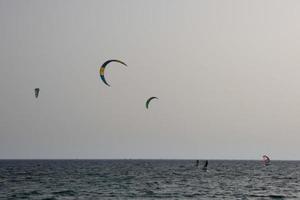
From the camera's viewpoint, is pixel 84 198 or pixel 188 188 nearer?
pixel 84 198

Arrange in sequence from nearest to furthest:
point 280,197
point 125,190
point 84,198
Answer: point 84,198 < point 280,197 < point 125,190

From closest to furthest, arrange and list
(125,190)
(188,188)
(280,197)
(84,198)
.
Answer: (84,198)
(280,197)
(125,190)
(188,188)

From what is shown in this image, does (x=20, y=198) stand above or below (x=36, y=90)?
below

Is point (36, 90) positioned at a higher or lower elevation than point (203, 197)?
higher

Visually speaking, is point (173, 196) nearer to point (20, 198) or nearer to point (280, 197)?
point (280, 197)

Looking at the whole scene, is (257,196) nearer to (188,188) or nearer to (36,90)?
(188,188)

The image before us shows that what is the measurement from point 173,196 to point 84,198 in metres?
7.39

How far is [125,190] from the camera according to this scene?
182 feet

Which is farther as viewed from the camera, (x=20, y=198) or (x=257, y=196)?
(x=257, y=196)

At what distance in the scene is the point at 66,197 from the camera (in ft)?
160

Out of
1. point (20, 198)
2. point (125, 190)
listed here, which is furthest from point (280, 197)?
point (20, 198)

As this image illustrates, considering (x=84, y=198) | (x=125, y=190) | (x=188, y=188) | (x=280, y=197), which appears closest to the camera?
(x=84, y=198)

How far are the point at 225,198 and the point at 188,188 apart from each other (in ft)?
33.4

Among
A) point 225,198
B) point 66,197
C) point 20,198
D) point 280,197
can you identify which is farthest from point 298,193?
point 20,198
